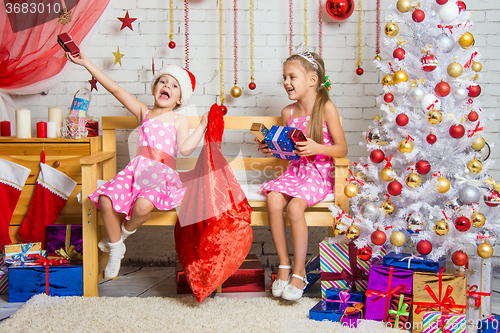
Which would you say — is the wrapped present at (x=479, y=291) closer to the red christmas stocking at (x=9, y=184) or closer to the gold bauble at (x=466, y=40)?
the gold bauble at (x=466, y=40)

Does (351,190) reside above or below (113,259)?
above

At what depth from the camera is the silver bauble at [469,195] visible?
1646 mm

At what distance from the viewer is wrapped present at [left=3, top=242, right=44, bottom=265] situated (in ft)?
6.38

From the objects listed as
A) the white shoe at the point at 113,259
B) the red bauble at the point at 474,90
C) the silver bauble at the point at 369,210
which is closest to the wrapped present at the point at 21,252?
the white shoe at the point at 113,259

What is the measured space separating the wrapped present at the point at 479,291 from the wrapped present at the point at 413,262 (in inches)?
5.1

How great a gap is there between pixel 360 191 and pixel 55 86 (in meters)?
1.89

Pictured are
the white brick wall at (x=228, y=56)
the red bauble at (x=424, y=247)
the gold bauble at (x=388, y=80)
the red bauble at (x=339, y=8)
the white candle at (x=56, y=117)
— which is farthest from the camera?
the white brick wall at (x=228, y=56)

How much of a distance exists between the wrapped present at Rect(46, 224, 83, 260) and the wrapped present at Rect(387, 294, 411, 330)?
1463 millimetres

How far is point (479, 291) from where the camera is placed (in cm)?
160

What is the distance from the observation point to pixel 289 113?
2199 millimetres

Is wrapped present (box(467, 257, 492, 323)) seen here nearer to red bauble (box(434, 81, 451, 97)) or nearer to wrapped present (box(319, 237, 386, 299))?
wrapped present (box(319, 237, 386, 299))

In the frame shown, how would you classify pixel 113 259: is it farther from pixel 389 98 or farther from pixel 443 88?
pixel 443 88

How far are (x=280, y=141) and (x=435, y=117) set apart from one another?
2.18 ft

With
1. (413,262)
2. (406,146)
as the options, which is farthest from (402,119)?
(413,262)
